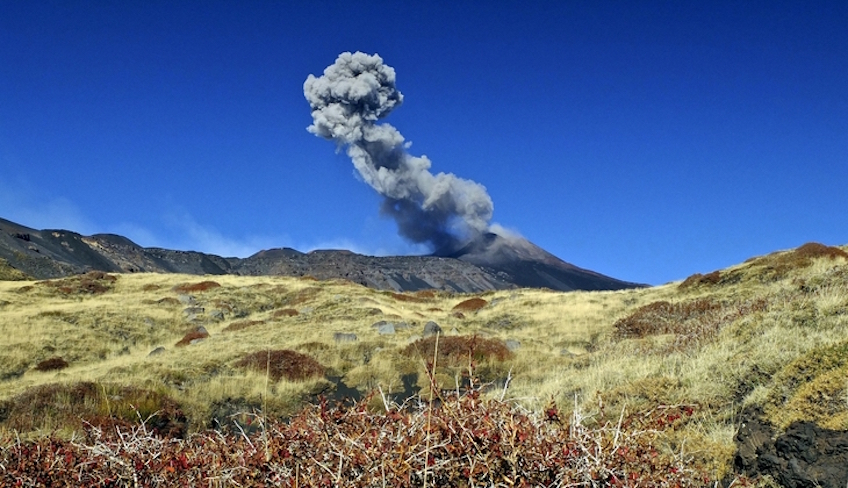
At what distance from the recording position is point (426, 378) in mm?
15250

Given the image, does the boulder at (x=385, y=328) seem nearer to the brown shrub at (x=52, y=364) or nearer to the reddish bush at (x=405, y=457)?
the brown shrub at (x=52, y=364)

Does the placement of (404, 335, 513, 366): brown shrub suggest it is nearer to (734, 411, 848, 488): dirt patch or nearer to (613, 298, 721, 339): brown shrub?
(613, 298, 721, 339): brown shrub

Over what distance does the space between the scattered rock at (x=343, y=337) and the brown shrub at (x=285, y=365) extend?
10.3ft

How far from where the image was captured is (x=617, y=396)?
8.09m

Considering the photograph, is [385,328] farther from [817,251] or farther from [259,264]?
[259,264]

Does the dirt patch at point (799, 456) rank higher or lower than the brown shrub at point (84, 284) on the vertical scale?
lower

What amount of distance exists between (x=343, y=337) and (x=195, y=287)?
2414 centimetres

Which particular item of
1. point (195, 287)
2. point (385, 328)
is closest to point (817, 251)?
point (385, 328)

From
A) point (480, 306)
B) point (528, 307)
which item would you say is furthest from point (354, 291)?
point (528, 307)

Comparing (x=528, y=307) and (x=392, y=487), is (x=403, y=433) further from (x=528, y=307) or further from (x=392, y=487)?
(x=528, y=307)

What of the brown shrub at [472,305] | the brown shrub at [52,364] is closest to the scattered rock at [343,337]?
the brown shrub at [52,364]

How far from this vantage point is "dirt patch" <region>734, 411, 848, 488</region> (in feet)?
14.6

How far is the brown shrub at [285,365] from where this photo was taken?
1614 centimetres

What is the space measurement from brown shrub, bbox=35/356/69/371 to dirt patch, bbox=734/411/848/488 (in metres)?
20.5
